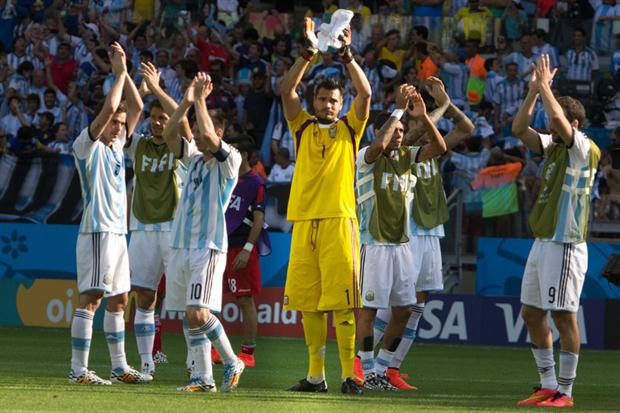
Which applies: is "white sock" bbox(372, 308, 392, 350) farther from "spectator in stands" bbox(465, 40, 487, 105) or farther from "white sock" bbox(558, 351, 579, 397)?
"spectator in stands" bbox(465, 40, 487, 105)

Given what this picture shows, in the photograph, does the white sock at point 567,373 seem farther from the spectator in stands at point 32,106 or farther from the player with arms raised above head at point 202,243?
the spectator in stands at point 32,106

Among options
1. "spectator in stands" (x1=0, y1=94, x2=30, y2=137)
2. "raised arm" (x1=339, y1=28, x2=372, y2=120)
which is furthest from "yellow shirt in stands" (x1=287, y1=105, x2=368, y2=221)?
"spectator in stands" (x1=0, y1=94, x2=30, y2=137)

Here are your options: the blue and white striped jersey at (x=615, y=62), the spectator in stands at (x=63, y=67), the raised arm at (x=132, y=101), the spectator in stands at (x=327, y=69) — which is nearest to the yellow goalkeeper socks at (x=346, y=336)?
the raised arm at (x=132, y=101)

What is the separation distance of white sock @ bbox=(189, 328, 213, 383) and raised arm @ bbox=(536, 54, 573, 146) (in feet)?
10.6

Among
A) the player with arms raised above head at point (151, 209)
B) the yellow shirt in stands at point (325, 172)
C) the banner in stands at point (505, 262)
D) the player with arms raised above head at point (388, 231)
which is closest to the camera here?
the yellow shirt in stands at point (325, 172)

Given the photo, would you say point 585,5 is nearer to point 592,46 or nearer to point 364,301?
point 592,46

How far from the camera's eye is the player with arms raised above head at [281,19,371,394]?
10.3 metres

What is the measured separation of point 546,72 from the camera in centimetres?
1050

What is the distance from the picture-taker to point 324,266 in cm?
1034

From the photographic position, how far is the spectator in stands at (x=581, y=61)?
22781 millimetres

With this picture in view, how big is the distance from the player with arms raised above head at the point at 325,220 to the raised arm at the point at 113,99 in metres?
1.35

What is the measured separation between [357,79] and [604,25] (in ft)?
47.3

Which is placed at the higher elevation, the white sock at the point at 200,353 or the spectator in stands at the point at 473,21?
the spectator in stands at the point at 473,21

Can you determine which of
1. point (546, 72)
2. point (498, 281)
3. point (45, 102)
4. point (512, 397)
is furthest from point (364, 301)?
point (45, 102)
